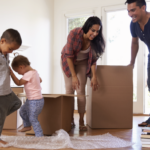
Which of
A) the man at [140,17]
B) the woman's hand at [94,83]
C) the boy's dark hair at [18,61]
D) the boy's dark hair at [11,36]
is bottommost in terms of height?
the woman's hand at [94,83]

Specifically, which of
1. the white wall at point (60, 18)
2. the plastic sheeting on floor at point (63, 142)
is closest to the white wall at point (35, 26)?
the white wall at point (60, 18)

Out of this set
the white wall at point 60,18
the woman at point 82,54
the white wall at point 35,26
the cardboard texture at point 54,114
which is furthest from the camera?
the white wall at point 60,18

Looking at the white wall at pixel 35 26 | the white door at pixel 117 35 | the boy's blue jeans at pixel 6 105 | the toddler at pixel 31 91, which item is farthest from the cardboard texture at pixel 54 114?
the white door at pixel 117 35

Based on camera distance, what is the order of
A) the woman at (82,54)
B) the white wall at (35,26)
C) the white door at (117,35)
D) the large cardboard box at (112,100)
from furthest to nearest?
the white door at (117,35) → the white wall at (35,26) → the large cardboard box at (112,100) → the woman at (82,54)

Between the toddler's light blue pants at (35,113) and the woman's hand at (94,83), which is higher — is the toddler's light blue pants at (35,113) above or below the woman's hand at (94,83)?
below

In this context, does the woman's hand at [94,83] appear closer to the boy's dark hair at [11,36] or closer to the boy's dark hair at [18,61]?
the boy's dark hair at [18,61]

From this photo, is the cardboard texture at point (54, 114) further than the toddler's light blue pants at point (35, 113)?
Yes

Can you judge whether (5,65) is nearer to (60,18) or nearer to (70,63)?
(70,63)

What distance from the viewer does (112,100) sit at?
6.09ft

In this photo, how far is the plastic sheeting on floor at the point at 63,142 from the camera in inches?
47.8

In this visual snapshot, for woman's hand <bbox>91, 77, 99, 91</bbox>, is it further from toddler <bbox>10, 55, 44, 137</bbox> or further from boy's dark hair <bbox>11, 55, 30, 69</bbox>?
boy's dark hair <bbox>11, 55, 30, 69</bbox>

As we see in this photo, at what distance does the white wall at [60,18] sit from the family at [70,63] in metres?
1.53

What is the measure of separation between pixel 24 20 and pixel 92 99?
151 centimetres

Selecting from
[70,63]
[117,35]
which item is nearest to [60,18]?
[117,35]
